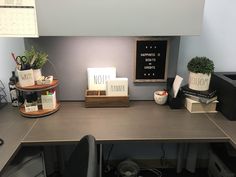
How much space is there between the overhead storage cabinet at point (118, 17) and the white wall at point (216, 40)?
1.42 feet

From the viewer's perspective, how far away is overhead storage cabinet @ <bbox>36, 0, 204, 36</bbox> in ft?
4.31

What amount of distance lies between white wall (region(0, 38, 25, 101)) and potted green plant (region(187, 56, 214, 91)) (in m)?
1.23

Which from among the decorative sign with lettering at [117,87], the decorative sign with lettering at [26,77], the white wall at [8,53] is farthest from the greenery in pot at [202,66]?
the white wall at [8,53]

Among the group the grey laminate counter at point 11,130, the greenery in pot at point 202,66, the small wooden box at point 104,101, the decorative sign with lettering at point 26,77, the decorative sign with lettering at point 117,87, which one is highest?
the greenery in pot at point 202,66

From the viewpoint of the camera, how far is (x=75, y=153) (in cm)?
98

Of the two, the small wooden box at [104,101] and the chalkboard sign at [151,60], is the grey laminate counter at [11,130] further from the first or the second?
the chalkboard sign at [151,60]

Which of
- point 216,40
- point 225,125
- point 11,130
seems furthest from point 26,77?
point 216,40

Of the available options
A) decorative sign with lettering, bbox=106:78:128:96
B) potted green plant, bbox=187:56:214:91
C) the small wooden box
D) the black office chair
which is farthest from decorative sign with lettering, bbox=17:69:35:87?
potted green plant, bbox=187:56:214:91

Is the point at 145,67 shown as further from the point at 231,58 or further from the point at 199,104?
the point at 231,58

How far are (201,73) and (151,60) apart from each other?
366mm

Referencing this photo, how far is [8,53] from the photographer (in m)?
1.72

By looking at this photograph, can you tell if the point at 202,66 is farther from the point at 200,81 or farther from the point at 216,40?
the point at 216,40

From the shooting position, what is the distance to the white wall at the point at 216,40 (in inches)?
67.4

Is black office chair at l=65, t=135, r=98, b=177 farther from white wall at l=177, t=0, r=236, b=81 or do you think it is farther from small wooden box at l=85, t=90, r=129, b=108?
white wall at l=177, t=0, r=236, b=81
